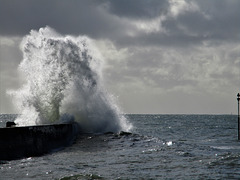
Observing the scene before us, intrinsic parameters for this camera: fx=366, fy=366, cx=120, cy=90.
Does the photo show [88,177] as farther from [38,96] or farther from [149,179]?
[38,96]

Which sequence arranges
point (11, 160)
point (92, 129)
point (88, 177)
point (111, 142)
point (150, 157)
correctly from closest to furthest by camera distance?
1. point (88, 177)
2. point (11, 160)
3. point (150, 157)
4. point (111, 142)
5. point (92, 129)

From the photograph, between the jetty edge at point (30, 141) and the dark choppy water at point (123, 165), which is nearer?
the dark choppy water at point (123, 165)

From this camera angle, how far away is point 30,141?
1186cm

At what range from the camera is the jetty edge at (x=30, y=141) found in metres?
10.5

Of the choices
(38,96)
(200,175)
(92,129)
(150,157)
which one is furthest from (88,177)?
(38,96)

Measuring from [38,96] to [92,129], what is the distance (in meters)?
4.00

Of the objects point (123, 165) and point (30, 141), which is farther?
point (30, 141)

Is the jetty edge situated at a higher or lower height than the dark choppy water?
higher

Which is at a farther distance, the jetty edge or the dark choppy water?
the jetty edge

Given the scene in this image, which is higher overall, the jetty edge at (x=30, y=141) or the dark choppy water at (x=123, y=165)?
the jetty edge at (x=30, y=141)

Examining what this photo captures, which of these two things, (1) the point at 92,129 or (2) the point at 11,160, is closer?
(2) the point at 11,160

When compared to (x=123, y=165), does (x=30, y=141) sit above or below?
above

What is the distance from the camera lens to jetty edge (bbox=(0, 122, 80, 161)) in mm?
10547

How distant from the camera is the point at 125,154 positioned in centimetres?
1232
